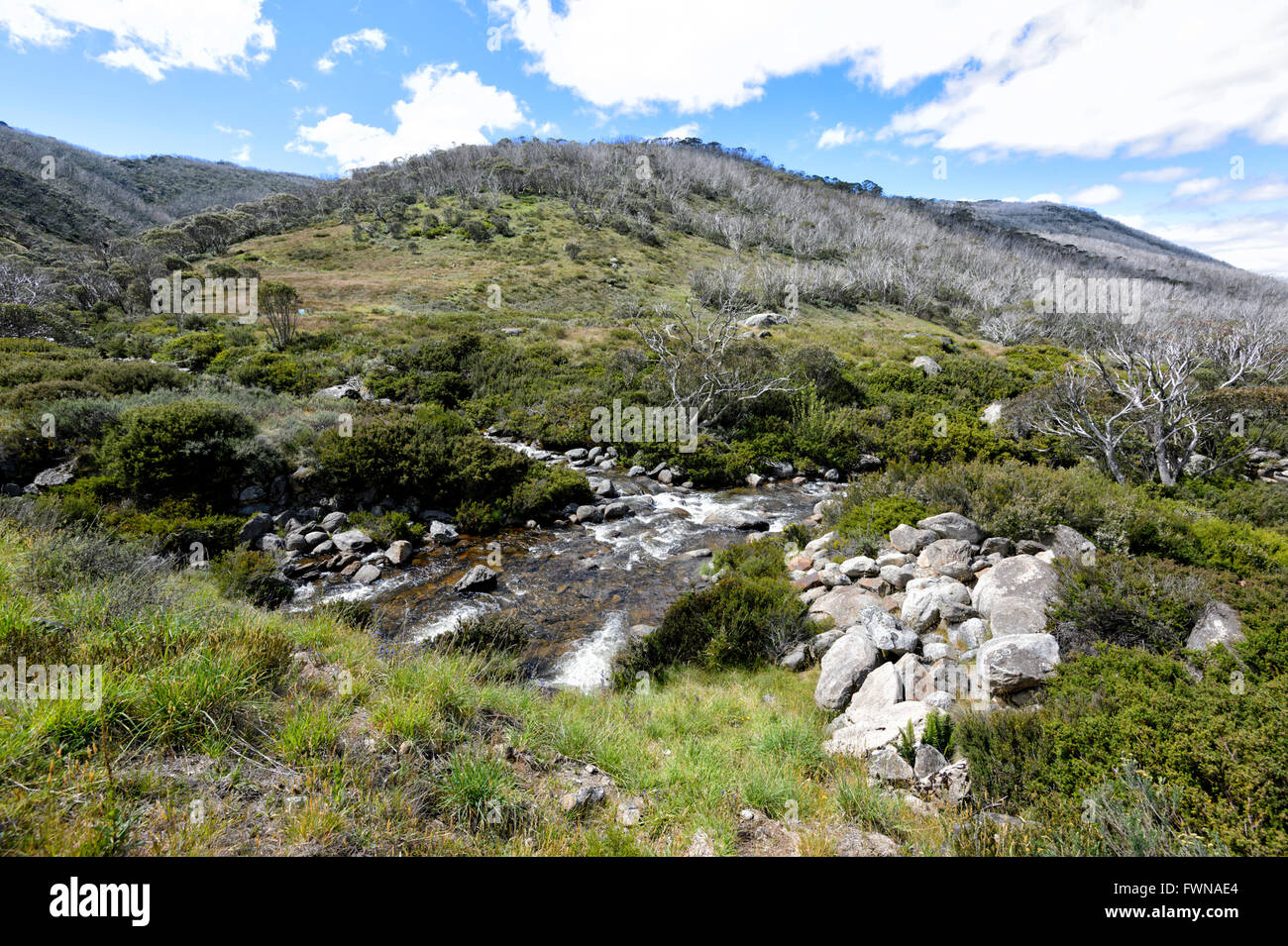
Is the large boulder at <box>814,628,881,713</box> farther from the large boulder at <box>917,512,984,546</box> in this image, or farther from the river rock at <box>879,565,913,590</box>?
the large boulder at <box>917,512,984,546</box>

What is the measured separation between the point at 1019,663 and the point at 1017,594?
172cm

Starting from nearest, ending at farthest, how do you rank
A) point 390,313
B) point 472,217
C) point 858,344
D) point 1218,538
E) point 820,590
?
point 1218,538 < point 820,590 < point 858,344 < point 390,313 < point 472,217

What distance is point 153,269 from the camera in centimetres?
3241

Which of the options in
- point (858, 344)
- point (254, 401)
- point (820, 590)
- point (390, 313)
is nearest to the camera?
point (820, 590)

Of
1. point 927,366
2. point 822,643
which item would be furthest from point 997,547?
point 927,366

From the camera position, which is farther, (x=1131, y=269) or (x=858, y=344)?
(x=1131, y=269)

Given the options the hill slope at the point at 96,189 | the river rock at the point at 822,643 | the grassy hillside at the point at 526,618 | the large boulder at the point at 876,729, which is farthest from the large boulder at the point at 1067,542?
the hill slope at the point at 96,189

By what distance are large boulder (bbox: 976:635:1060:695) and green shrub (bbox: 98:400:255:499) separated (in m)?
13.3

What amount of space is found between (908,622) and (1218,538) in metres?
5.12

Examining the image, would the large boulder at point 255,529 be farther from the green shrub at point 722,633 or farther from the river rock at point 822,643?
the river rock at point 822,643

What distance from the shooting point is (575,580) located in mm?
9117

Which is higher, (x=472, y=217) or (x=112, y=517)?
(x=472, y=217)
